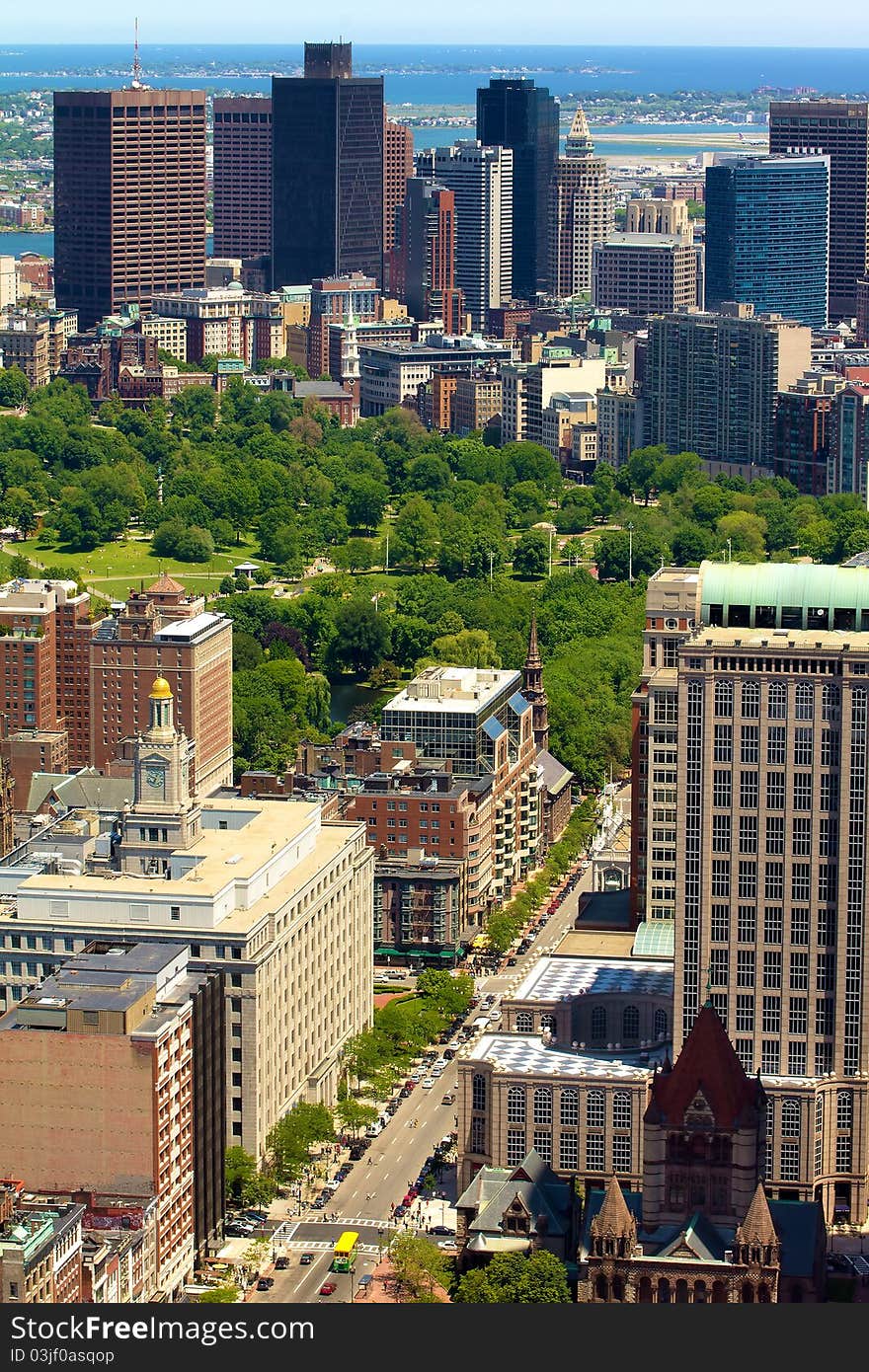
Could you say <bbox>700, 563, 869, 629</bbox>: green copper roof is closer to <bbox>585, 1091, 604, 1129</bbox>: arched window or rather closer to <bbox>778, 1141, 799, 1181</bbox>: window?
<bbox>585, 1091, 604, 1129</bbox>: arched window

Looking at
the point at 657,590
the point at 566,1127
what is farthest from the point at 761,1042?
the point at 657,590

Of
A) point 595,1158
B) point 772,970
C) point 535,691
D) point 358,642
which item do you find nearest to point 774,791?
point 772,970

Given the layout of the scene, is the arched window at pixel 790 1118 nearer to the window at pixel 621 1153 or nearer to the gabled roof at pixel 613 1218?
the window at pixel 621 1153

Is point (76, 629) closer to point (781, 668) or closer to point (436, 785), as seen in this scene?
point (436, 785)

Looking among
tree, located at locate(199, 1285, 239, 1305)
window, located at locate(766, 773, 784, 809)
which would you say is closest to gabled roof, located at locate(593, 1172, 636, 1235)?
tree, located at locate(199, 1285, 239, 1305)

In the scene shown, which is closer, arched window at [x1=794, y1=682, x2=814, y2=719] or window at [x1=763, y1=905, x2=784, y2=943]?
arched window at [x1=794, y1=682, x2=814, y2=719]

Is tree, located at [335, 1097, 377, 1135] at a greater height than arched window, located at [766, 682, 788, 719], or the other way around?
arched window, located at [766, 682, 788, 719]
